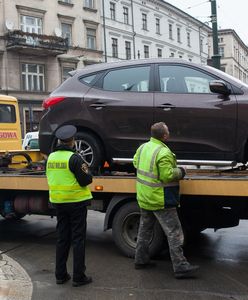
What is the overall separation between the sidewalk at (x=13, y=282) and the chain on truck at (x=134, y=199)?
3.96ft

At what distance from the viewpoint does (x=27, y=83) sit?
3641 cm

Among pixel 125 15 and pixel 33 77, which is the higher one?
pixel 125 15

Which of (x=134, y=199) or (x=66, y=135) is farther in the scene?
(x=134, y=199)

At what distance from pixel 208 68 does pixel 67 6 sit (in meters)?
35.3

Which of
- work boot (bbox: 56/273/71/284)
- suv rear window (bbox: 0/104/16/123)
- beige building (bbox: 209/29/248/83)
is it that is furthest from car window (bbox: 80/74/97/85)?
beige building (bbox: 209/29/248/83)

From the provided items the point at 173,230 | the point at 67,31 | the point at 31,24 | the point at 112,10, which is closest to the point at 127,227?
the point at 173,230

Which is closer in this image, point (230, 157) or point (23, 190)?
point (230, 157)

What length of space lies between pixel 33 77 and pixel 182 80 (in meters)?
31.7

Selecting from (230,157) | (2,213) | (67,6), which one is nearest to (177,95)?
(230,157)

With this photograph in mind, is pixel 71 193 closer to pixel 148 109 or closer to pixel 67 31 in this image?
pixel 148 109

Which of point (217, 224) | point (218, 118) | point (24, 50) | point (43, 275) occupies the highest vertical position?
point (24, 50)

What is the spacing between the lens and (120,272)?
6.04 metres

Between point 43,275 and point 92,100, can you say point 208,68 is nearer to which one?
point 92,100

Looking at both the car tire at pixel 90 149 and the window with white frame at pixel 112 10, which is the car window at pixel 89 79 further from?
the window with white frame at pixel 112 10
